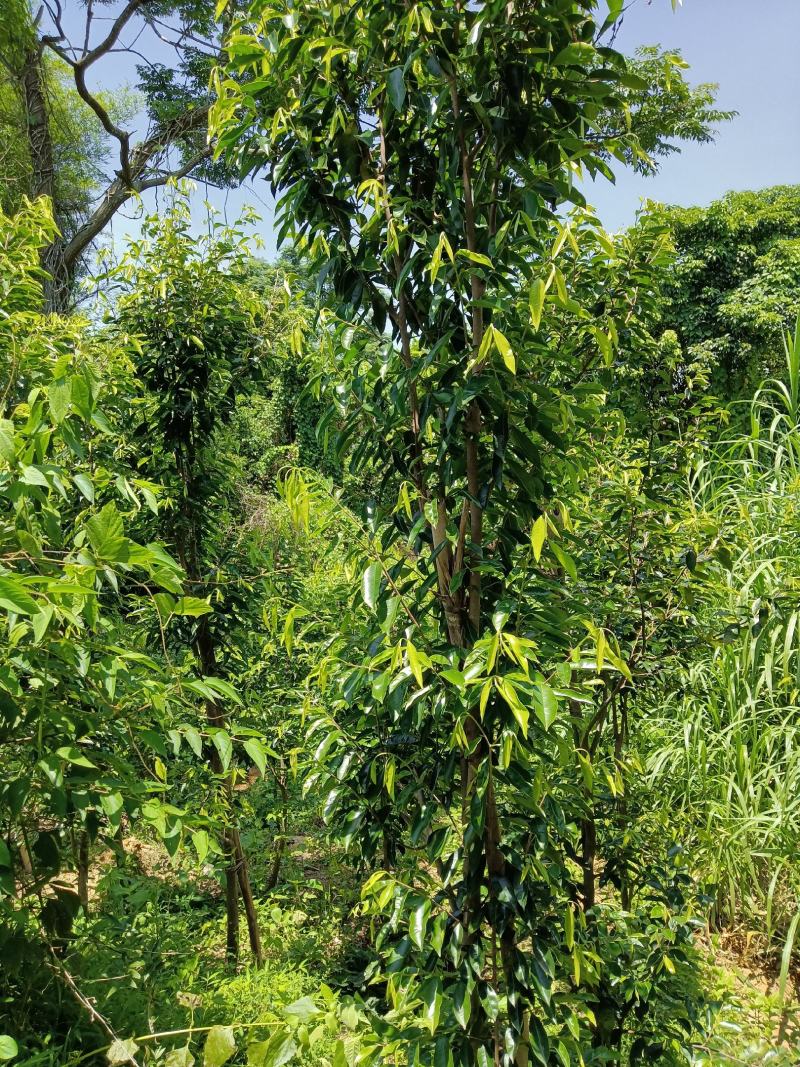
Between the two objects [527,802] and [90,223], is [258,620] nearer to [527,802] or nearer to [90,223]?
[527,802]

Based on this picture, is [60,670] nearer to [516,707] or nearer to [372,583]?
[372,583]

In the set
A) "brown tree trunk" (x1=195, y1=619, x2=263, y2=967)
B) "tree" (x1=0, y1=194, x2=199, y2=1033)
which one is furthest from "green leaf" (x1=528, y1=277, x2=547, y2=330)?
"brown tree trunk" (x1=195, y1=619, x2=263, y2=967)

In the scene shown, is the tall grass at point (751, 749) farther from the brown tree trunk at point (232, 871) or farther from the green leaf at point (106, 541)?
the green leaf at point (106, 541)

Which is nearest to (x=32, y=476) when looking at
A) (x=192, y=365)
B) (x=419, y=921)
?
(x=419, y=921)

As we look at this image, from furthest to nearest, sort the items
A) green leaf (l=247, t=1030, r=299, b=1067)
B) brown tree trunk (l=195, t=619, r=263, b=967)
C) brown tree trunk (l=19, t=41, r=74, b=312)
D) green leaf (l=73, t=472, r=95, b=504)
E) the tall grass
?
1. brown tree trunk (l=19, t=41, r=74, b=312)
2. the tall grass
3. brown tree trunk (l=195, t=619, r=263, b=967)
4. green leaf (l=73, t=472, r=95, b=504)
5. green leaf (l=247, t=1030, r=299, b=1067)

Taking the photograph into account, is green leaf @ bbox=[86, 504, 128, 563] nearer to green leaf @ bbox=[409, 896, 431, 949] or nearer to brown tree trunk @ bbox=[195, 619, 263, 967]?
green leaf @ bbox=[409, 896, 431, 949]

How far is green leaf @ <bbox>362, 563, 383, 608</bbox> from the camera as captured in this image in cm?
117

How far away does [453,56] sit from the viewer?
3.78 feet

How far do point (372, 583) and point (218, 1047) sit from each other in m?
0.66

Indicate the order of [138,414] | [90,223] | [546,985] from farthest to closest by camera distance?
[90,223] → [138,414] → [546,985]

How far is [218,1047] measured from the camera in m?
0.80

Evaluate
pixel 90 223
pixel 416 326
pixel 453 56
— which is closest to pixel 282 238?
pixel 416 326

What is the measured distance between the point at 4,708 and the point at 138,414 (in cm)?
185

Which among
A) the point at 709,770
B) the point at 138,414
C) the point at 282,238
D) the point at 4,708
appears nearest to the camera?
the point at 4,708
